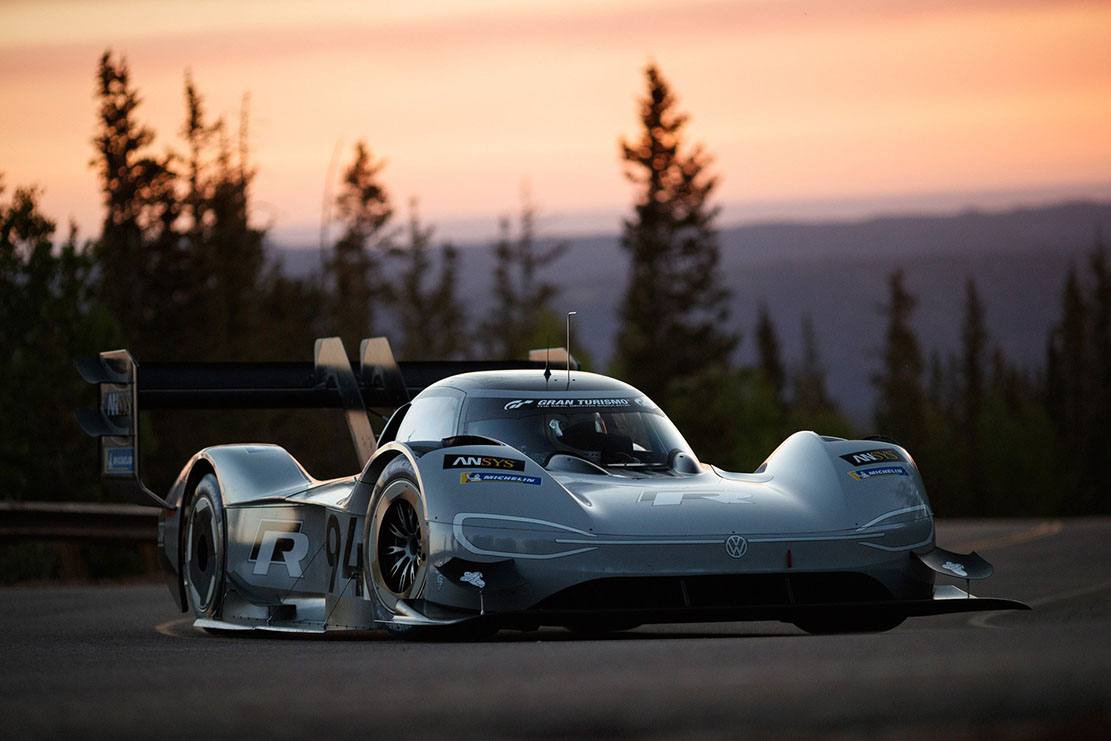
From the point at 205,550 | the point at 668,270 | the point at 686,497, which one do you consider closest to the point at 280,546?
the point at 205,550

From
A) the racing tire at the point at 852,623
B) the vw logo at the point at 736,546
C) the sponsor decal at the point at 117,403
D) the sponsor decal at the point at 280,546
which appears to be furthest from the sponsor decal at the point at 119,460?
the vw logo at the point at 736,546

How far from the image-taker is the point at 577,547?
8617 millimetres

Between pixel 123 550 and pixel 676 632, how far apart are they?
25.4 metres

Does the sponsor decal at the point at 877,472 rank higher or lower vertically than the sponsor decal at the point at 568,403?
lower

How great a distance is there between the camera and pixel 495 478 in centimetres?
891

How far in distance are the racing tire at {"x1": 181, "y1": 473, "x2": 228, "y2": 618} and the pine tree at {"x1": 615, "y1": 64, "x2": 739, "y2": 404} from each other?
78696mm

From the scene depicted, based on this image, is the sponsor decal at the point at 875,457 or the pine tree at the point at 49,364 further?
the pine tree at the point at 49,364

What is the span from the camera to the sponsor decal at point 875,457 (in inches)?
385

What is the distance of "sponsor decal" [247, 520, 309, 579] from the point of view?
10.4 m

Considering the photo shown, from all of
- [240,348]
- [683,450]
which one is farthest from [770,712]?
[240,348]

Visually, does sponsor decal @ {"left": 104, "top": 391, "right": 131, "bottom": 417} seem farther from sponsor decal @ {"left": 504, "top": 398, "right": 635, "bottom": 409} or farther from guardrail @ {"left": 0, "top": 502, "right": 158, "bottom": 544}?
guardrail @ {"left": 0, "top": 502, "right": 158, "bottom": 544}

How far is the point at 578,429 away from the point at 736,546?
1.76 metres

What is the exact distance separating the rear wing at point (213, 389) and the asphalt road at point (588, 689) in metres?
3.86

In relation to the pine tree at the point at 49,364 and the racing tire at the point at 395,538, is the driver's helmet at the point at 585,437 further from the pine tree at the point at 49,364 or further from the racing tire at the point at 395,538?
the pine tree at the point at 49,364
